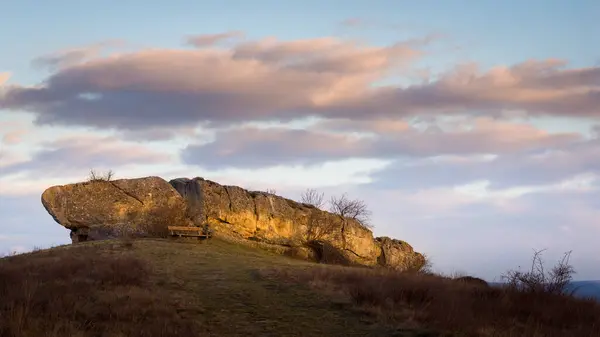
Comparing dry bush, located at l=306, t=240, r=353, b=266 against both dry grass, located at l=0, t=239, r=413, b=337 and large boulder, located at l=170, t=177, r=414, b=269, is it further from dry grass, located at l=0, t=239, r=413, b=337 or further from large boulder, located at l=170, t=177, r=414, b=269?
dry grass, located at l=0, t=239, r=413, b=337

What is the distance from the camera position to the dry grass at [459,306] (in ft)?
50.6

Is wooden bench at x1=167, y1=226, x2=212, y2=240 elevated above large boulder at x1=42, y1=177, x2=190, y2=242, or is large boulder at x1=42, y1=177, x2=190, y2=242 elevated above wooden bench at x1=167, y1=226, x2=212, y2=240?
large boulder at x1=42, y1=177, x2=190, y2=242

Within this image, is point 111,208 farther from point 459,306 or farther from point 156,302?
point 459,306

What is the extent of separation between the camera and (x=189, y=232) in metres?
32.4

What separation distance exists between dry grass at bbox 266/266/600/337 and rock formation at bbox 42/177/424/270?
45.1 feet

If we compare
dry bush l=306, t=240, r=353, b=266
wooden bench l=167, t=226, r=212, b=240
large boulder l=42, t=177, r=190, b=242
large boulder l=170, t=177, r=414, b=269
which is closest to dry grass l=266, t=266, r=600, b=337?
wooden bench l=167, t=226, r=212, b=240

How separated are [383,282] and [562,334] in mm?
5330

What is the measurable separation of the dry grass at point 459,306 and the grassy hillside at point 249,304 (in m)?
→ 0.03

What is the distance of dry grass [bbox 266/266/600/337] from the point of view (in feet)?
50.6

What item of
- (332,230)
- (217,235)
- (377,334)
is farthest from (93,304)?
(332,230)

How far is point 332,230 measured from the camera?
129 ft

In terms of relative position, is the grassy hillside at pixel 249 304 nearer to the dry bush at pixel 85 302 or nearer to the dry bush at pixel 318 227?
the dry bush at pixel 85 302

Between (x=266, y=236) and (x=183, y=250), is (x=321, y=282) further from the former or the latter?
(x=266, y=236)

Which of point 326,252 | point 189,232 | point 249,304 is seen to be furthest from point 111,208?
point 249,304
